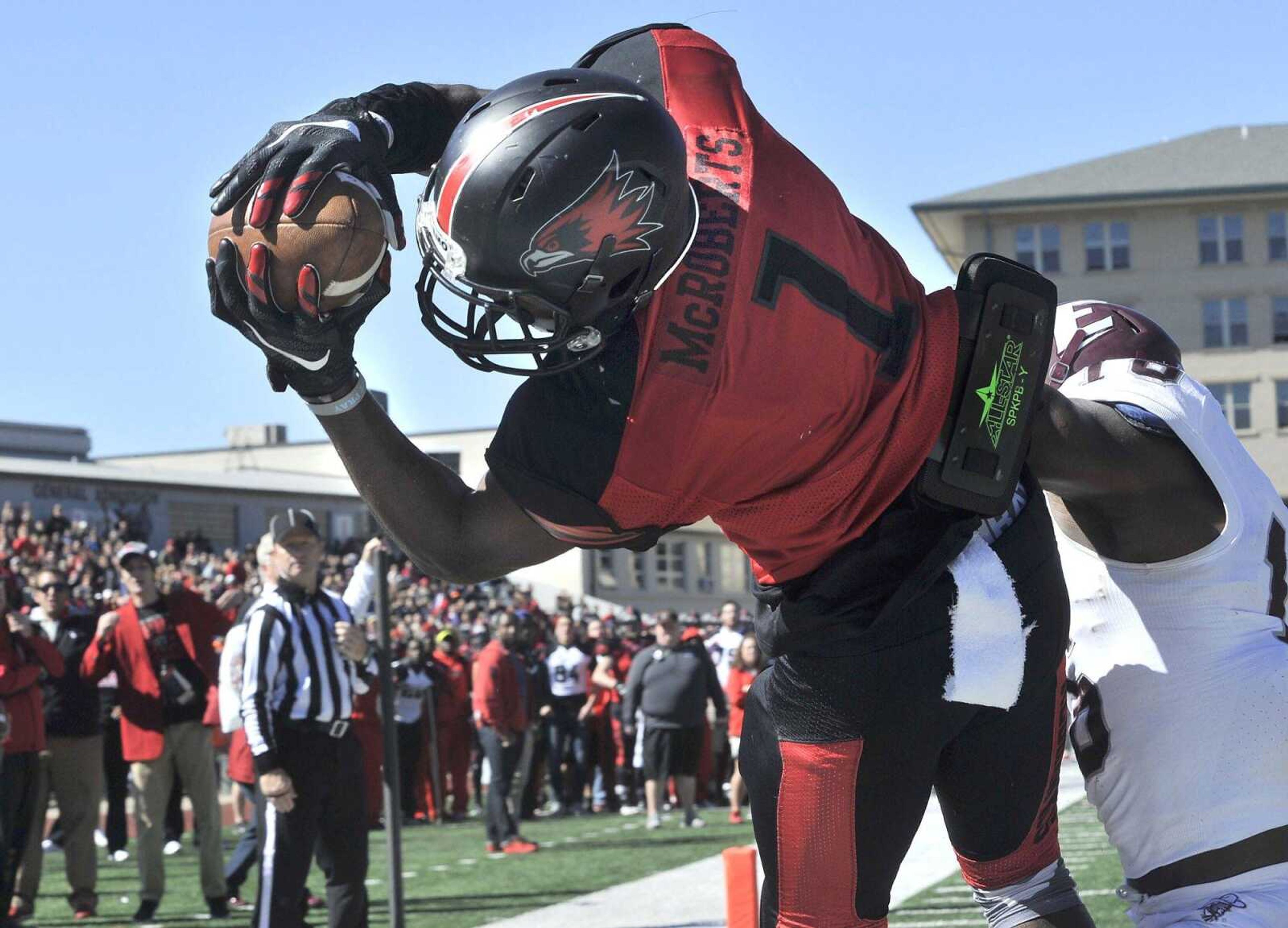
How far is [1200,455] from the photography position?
2645mm

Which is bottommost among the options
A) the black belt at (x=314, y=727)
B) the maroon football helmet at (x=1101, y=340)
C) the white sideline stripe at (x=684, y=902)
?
the white sideline stripe at (x=684, y=902)

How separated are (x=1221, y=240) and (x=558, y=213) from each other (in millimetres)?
A: 52877

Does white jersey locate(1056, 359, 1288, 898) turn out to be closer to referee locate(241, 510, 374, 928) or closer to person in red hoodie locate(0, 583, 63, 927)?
referee locate(241, 510, 374, 928)

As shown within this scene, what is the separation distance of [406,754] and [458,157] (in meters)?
13.4

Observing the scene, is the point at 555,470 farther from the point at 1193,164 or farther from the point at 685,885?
the point at 1193,164

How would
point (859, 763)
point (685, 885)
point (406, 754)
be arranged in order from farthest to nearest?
point (406, 754) < point (685, 885) < point (859, 763)

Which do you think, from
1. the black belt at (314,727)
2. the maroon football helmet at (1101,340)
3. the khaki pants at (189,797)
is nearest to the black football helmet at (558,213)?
the maroon football helmet at (1101,340)

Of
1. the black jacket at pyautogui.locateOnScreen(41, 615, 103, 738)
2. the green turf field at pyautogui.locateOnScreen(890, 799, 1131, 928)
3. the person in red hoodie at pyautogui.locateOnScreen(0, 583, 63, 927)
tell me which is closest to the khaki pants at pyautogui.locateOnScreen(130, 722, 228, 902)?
the black jacket at pyautogui.locateOnScreen(41, 615, 103, 738)

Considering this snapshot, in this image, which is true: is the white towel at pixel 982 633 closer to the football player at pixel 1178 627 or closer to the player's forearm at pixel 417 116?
the football player at pixel 1178 627

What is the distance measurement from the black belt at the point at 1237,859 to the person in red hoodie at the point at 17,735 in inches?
274

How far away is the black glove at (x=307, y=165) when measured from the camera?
91.4 inches

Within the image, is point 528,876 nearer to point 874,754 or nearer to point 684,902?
point 684,902

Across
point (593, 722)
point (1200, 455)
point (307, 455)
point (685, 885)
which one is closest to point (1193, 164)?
point (307, 455)

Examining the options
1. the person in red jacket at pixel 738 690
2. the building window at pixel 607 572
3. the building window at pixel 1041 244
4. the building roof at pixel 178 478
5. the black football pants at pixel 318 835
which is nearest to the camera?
the black football pants at pixel 318 835
